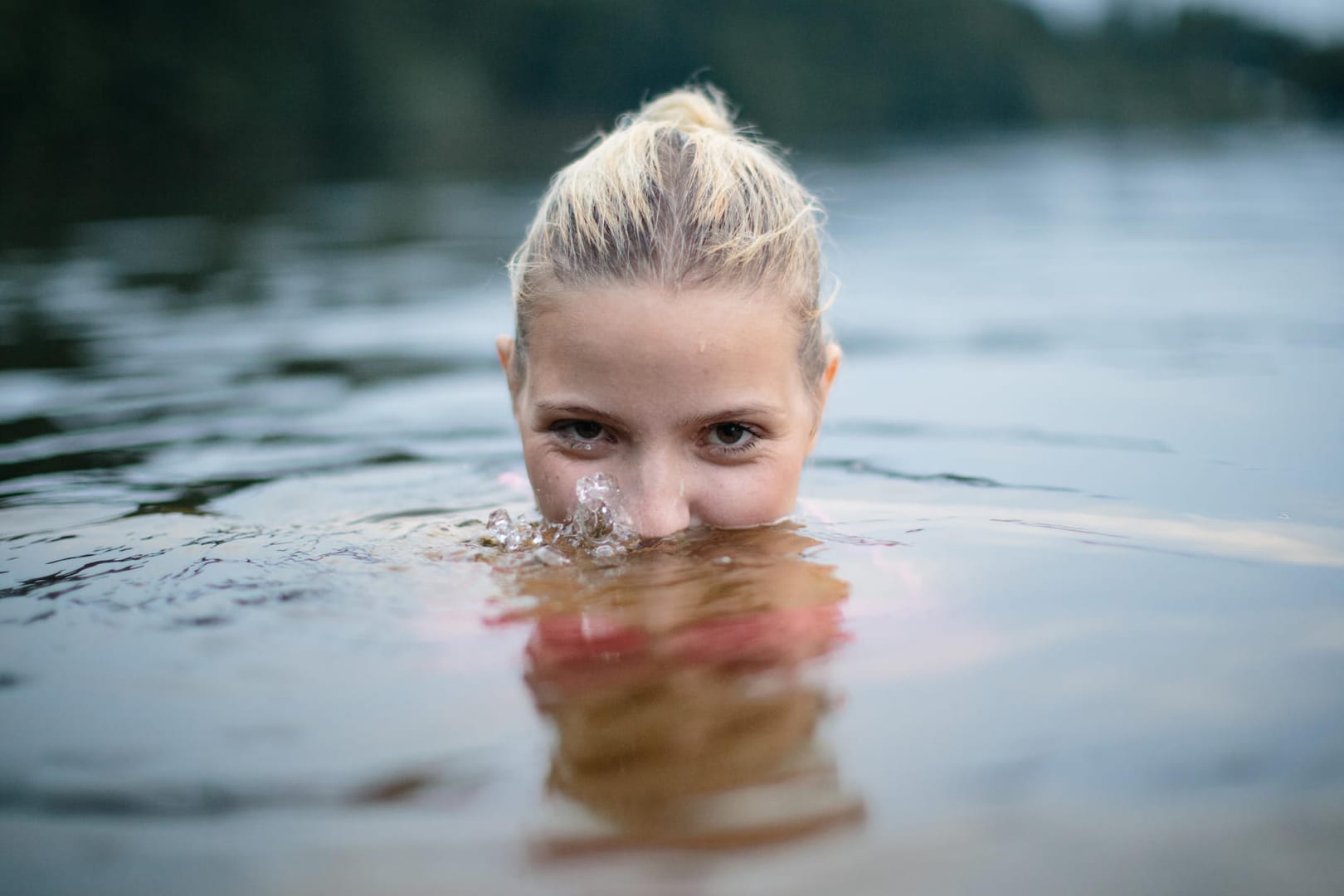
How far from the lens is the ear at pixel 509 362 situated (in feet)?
9.27

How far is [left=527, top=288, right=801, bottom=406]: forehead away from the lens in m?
2.38

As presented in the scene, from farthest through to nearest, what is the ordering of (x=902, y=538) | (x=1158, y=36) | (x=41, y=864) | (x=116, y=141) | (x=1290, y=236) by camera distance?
(x=1158, y=36), (x=116, y=141), (x=1290, y=236), (x=902, y=538), (x=41, y=864)

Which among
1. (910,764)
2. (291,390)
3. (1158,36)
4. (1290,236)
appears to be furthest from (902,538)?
(1158,36)

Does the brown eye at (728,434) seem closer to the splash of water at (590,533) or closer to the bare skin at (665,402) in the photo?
the bare skin at (665,402)

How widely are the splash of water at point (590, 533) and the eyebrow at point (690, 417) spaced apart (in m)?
0.13

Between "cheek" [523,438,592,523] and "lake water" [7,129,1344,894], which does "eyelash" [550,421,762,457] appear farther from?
"lake water" [7,129,1344,894]

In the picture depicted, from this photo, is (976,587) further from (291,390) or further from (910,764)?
(291,390)

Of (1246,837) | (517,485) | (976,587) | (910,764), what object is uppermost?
(517,485)

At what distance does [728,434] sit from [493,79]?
4468 cm

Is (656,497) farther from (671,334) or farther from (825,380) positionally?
(825,380)

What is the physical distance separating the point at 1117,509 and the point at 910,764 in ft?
5.32

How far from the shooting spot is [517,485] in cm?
346

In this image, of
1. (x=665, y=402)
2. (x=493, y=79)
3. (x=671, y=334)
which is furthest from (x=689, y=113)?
(x=493, y=79)

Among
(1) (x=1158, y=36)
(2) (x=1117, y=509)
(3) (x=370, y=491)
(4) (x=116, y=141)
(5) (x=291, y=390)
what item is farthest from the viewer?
(1) (x=1158, y=36)
